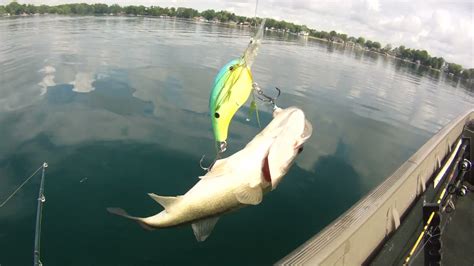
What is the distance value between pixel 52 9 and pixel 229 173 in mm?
149850

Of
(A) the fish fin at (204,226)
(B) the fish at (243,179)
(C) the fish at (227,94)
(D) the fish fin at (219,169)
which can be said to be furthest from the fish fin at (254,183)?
(C) the fish at (227,94)

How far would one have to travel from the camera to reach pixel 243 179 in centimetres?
292

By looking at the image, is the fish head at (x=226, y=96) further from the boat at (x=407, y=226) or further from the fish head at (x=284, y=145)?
the boat at (x=407, y=226)

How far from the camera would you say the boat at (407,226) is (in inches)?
201

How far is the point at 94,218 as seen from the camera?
934cm

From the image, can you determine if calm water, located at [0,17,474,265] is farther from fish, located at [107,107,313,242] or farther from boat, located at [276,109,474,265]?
fish, located at [107,107,313,242]

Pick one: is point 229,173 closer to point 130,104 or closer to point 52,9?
point 130,104

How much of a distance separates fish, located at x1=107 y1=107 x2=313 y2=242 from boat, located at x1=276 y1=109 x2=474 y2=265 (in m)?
1.69

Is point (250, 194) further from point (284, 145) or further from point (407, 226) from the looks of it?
point (407, 226)

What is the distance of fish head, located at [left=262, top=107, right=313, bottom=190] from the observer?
9.30 feet

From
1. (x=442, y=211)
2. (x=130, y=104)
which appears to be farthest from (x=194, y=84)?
(x=442, y=211)

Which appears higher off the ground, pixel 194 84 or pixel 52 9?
pixel 52 9

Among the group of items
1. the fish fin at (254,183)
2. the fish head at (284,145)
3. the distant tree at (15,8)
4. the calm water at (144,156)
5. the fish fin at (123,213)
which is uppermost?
the distant tree at (15,8)

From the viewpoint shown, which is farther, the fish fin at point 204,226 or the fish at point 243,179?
the fish fin at point 204,226
